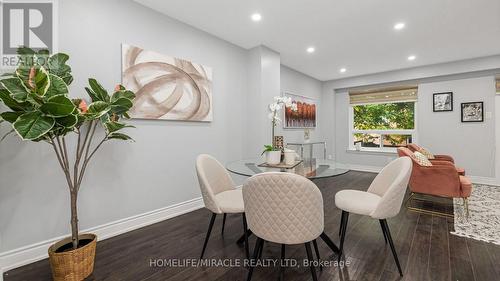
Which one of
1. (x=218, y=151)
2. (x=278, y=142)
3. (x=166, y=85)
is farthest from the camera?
(x=218, y=151)

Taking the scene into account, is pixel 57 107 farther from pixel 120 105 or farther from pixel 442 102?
pixel 442 102

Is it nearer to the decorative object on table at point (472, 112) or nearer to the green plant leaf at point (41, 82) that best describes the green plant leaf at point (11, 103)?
the green plant leaf at point (41, 82)

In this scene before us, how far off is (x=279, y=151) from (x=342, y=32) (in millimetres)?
2273

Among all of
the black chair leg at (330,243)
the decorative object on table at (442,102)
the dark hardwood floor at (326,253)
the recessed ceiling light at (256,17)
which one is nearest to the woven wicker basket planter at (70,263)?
the dark hardwood floor at (326,253)

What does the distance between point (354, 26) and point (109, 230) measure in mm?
3963

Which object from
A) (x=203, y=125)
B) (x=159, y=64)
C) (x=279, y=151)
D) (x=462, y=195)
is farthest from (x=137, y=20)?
(x=462, y=195)

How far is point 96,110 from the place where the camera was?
1.61m

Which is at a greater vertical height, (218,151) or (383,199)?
(218,151)

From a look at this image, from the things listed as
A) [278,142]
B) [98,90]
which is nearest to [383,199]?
[278,142]

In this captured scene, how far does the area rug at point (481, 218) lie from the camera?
2286mm

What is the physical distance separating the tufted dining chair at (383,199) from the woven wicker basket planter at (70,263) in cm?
201

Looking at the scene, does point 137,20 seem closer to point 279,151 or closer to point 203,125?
point 203,125

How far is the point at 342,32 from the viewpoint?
323 centimetres

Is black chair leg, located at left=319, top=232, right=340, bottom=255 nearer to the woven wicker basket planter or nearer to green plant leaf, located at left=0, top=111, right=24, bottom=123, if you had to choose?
the woven wicker basket planter
